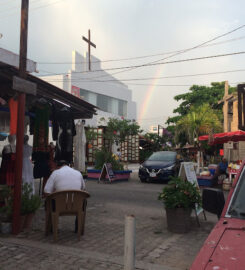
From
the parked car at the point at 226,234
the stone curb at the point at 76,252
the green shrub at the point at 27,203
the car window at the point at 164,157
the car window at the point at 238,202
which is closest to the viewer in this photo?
the parked car at the point at 226,234

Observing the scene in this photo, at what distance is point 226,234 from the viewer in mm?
2432

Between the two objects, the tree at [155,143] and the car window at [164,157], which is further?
the tree at [155,143]

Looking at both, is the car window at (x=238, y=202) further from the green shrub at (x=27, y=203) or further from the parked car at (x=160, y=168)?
the parked car at (x=160, y=168)

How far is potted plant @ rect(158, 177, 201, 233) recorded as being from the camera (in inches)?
251

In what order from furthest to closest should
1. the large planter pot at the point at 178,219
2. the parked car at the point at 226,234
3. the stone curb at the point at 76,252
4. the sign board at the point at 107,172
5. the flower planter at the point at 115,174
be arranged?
the flower planter at the point at 115,174 → the sign board at the point at 107,172 → the large planter pot at the point at 178,219 → the stone curb at the point at 76,252 → the parked car at the point at 226,234

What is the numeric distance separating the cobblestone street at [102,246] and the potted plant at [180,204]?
0.65 feet

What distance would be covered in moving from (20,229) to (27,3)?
183 inches

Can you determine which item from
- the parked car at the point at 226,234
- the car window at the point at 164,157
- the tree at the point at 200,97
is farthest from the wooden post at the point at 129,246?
the tree at the point at 200,97

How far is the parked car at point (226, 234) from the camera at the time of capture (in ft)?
6.76

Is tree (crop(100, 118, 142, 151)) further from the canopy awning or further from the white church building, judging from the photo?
the canopy awning

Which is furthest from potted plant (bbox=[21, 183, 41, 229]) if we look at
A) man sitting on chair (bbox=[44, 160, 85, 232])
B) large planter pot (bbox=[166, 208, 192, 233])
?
large planter pot (bbox=[166, 208, 192, 233])

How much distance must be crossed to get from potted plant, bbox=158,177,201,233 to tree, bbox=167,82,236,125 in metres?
30.8

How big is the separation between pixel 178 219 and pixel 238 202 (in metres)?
3.69

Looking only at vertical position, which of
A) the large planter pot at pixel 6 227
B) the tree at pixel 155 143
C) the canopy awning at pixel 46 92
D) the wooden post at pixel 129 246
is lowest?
the large planter pot at pixel 6 227
